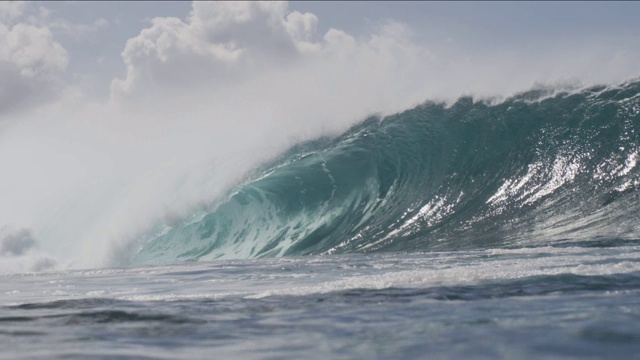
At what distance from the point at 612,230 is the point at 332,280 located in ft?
24.9

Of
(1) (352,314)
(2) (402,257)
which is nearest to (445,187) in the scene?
(2) (402,257)

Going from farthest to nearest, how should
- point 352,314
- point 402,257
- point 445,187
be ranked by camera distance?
point 445,187
point 402,257
point 352,314

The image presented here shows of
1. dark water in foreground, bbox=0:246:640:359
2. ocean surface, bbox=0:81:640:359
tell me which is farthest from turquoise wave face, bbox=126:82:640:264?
dark water in foreground, bbox=0:246:640:359

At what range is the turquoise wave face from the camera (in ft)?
51.7

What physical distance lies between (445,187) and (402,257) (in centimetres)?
671

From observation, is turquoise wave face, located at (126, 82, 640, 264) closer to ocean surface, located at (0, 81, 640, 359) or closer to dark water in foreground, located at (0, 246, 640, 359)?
ocean surface, located at (0, 81, 640, 359)

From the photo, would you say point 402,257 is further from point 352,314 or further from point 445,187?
point 445,187

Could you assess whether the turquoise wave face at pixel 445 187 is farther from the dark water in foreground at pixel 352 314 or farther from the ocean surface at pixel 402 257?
the dark water in foreground at pixel 352 314

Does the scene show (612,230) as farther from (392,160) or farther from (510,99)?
(510,99)

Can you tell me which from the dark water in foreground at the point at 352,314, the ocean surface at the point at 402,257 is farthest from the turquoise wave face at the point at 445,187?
the dark water in foreground at the point at 352,314

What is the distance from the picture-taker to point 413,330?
472cm

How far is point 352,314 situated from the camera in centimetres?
555

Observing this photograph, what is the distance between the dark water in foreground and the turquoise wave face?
238 inches

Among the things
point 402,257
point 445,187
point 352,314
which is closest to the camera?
point 352,314
